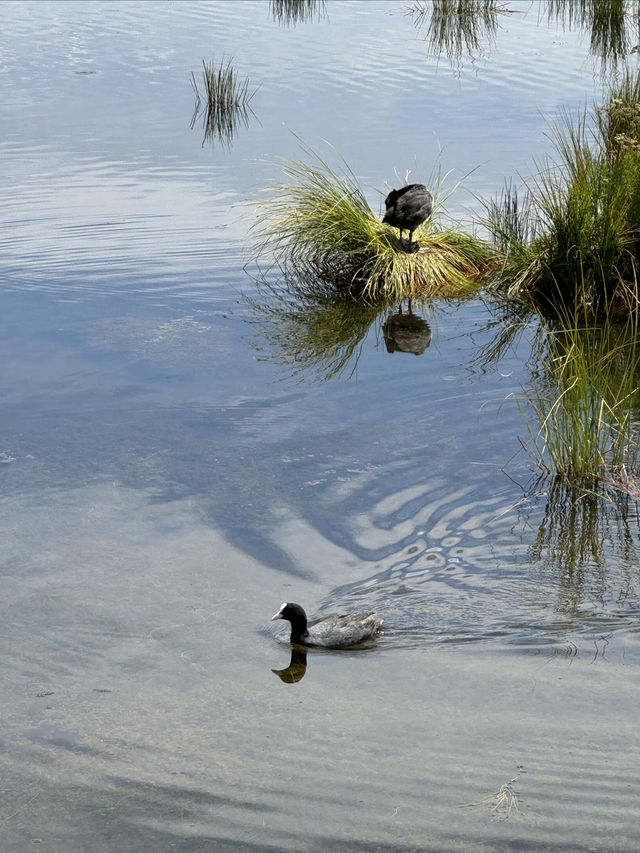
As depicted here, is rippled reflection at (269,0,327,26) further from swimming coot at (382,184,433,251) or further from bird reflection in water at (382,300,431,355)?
bird reflection in water at (382,300,431,355)

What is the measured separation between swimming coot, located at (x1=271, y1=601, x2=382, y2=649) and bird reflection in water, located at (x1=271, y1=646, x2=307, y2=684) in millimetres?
58

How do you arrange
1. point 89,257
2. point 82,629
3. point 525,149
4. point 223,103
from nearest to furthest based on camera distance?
point 82,629, point 89,257, point 525,149, point 223,103

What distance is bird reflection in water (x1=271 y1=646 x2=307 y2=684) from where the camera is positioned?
525cm

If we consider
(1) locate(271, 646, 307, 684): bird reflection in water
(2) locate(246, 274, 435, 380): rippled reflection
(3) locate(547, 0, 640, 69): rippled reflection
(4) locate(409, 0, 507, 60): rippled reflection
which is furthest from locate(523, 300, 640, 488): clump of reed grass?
(4) locate(409, 0, 507, 60): rippled reflection

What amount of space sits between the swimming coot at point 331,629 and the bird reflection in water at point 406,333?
14.0ft

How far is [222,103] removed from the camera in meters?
17.2

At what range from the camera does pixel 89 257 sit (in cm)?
1134

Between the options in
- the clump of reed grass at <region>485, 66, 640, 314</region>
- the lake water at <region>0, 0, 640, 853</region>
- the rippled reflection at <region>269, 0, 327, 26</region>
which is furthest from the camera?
the rippled reflection at <region>269, 0, 327, 26</region>

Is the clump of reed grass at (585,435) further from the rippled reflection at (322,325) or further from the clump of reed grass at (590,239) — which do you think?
the rippled reflection at (322,325)

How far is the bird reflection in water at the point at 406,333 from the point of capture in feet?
30.9

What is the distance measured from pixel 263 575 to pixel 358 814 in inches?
73.6

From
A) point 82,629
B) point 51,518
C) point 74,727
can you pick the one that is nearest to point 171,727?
point 74,727

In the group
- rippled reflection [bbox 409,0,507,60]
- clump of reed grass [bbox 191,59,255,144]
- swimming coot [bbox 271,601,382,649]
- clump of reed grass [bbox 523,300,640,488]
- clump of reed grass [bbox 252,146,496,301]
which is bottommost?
swimming coot [bbox 271,601,382,649]

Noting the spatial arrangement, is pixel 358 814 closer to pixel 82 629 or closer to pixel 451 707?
pixel 451 707
